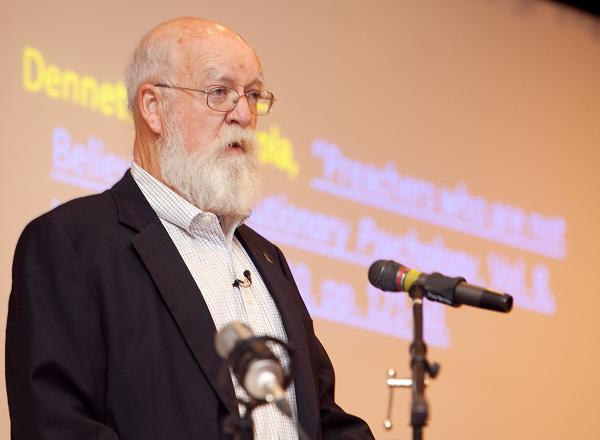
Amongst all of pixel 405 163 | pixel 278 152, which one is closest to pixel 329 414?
pixel 278 152

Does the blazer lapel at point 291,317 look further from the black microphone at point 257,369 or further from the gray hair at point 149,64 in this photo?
the black microphone at point 257,369

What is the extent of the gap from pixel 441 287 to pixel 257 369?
62 centimetres

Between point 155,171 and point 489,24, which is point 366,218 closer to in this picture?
point 489,24

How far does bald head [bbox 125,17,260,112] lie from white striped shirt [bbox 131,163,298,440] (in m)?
0.29

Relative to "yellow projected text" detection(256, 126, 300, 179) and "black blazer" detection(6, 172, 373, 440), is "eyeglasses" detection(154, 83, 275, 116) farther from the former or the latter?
"yellow projected text" detection(256, 126, 300, 179)

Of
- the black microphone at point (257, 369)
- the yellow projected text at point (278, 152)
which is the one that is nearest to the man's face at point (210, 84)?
the black microphone at point (257, 369)

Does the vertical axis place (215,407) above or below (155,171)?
below

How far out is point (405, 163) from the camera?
17.7 feet

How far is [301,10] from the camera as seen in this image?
5.15 meters

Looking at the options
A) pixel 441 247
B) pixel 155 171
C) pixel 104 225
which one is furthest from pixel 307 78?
pixel 104 225

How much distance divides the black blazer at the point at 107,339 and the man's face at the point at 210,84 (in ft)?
1.32

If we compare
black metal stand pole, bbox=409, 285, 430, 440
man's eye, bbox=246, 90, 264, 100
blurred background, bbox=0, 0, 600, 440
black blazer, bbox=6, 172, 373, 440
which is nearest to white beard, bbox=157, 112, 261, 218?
man's eye, bbox=246, 90, 264, 100

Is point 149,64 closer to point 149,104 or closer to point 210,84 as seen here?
point 149,104

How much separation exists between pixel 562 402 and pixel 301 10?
8.28 feet
